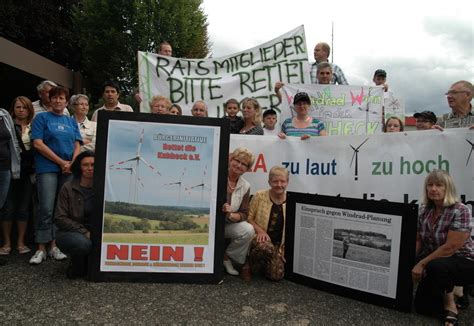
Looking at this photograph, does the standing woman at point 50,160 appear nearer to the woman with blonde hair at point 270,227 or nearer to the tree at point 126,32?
the woman with blonde hair at point 270,227

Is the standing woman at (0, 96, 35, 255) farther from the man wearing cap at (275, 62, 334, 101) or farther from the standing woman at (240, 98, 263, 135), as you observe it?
the man wearing cap at (275, 62, 334, 101)

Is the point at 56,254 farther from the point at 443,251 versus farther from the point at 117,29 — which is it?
the point at 117,29

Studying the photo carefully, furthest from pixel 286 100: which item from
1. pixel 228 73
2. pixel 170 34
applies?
pixel 170 34

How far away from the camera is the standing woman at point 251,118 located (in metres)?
5.36

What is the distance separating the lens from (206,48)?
26312 millimetres

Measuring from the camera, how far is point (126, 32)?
20656mm

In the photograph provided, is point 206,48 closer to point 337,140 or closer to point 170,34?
point 170,34

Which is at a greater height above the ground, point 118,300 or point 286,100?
point 286,100

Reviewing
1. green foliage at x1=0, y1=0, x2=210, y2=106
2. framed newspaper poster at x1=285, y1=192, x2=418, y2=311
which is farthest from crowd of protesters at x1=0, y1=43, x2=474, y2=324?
green foliage at x1=0, y1=0, x2=210, y2=106

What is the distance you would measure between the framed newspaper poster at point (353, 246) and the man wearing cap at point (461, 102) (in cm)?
162

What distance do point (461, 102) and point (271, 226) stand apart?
2484 millimetres

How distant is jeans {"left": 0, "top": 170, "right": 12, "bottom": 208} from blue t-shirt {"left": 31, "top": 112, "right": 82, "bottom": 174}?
0.30 metres

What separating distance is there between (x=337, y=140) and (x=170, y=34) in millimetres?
17295

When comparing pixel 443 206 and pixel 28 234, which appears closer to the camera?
pixel 443 206
